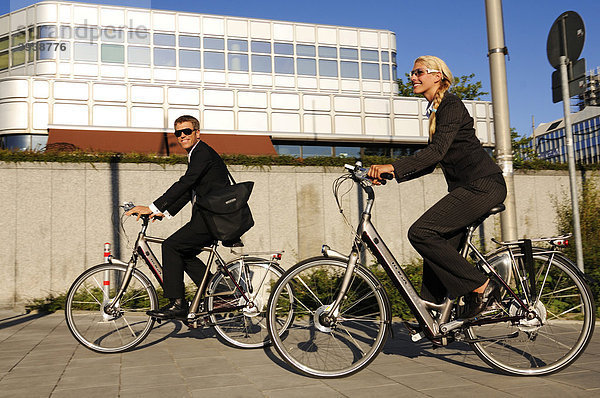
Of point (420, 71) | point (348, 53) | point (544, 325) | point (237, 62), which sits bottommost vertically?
point (544, 325)

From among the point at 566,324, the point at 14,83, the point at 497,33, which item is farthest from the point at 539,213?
the point at 14,83

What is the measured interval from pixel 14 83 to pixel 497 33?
2404 cm

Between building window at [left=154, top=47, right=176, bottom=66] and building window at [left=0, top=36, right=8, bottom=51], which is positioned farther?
building window at [left=154, top=47, right=176, bottom=66]

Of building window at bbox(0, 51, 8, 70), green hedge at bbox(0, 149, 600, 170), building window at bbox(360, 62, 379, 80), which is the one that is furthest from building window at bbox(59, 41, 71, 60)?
green hedge at bbox(0, 149, 600, 170)

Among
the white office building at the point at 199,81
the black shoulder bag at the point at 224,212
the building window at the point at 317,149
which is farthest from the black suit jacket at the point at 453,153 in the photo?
the building window at the point at 317,149

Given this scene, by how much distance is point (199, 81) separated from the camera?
3556cm

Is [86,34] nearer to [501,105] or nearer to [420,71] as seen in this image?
[501,105]

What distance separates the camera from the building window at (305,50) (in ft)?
123

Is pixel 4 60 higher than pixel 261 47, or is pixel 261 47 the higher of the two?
pixel 261 47

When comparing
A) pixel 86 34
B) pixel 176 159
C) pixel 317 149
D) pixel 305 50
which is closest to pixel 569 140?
pixel 176 159

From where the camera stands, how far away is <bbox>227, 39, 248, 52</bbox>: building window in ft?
119

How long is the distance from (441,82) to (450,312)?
1596mm

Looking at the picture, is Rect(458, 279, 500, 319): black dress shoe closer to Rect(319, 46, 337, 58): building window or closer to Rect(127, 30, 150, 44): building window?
Rect(127, 30, 150, 44): building window

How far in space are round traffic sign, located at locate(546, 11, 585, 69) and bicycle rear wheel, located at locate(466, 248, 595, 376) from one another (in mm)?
3545
